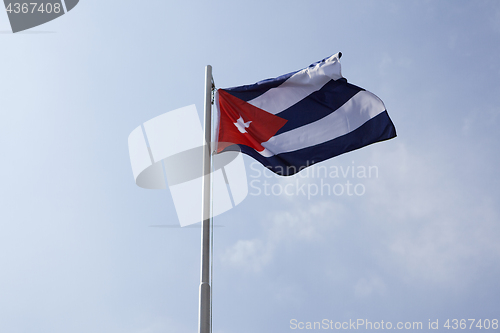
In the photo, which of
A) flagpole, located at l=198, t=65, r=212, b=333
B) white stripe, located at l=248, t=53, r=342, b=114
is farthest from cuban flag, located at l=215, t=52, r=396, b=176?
flagpole, located at l=198, t=65, r=212, b=333

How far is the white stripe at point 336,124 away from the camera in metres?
13.1

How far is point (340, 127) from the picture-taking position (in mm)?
13398

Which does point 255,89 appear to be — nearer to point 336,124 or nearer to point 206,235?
point 336,124

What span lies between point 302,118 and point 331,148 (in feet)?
3.76

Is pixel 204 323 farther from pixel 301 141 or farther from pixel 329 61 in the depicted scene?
pixel 329 61

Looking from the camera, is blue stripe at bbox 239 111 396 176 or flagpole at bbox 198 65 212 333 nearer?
flagpole at bbox 198 65 212 333

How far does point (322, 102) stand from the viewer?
44.9 ft

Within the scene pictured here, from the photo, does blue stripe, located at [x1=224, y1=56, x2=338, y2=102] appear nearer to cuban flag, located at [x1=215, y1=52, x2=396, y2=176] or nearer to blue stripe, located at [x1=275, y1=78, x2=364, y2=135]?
cuban flag, located at [x1=215, y1=52, x2=396, y2=176]

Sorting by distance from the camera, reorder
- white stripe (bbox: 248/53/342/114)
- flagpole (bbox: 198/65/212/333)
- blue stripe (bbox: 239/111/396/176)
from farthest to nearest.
Result: white stripe (bbox: 248/53/342/114)
blue stripe (bbox: 239/111/396/176)
flagpole (bbox: 198/65/212/333)

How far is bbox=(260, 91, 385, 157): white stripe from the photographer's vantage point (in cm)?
1312

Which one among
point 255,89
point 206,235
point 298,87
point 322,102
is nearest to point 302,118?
point 322,102

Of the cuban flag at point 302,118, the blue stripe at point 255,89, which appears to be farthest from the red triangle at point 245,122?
the blue stripe at point 255,89

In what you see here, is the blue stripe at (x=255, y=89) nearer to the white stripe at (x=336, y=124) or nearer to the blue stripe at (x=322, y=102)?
the blue stripe at (x=322, y=102)

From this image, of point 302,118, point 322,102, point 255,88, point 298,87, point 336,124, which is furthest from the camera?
point 298,87
